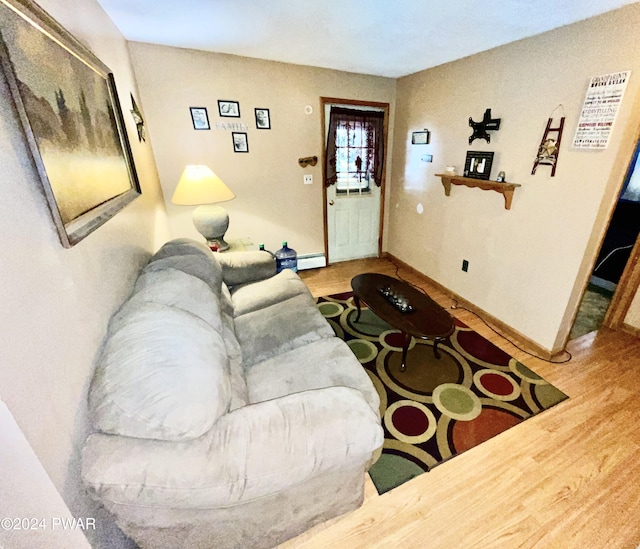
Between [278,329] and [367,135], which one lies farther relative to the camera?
[367,135]

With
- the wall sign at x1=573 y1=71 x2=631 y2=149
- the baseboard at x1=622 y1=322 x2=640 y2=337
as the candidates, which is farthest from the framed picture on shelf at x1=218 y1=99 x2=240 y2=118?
the baseboard at x1=622 y1=322 x2=640 y2=337

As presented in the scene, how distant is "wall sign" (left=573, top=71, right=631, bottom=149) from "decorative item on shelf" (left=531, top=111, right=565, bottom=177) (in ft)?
0.38

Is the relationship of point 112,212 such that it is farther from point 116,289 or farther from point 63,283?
point 63,283

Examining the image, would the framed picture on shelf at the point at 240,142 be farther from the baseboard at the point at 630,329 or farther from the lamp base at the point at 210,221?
the baseboard at the point at 630,329

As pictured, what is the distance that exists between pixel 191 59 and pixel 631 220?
16.3 feet

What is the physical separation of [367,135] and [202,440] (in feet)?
11.6

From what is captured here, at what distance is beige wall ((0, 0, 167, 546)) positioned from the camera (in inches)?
25.0

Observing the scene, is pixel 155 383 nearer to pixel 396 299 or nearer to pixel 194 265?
pixel 194 265

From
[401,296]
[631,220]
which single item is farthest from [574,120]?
[631,220]

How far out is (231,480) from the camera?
2.69 feet

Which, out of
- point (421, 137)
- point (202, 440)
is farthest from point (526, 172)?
point (202, 440)

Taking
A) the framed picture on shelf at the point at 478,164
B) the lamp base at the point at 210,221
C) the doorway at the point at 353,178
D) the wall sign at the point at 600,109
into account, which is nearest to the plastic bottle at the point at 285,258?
the doorway at the point at 353,178

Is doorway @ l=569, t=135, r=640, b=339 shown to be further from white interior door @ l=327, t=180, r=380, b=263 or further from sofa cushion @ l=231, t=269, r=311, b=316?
sofa cushion @ l=231, t=269, r=311, b=316

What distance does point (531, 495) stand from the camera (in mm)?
1319
